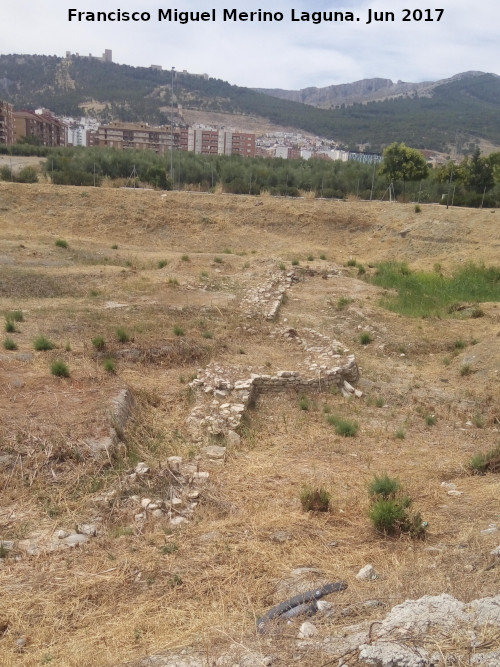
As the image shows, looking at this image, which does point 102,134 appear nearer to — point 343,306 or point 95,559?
point 343,306

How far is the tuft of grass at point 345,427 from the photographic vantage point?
9.29 metres

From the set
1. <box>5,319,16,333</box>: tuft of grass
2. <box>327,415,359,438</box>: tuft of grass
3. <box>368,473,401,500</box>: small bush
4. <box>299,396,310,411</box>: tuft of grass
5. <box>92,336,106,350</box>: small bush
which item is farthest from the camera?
<box>5,319,16,333</box>: tuft of grass

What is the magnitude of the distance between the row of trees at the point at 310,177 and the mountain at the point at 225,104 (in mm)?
88719

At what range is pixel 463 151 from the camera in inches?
4513

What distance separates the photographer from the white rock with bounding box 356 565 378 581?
4953mm

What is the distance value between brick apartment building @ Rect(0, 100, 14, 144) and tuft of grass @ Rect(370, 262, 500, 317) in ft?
253

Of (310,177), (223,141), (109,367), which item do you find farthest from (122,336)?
(223,141)

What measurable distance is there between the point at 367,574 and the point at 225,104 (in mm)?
179590

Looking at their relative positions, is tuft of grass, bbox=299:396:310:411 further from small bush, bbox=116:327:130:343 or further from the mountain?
the mountain

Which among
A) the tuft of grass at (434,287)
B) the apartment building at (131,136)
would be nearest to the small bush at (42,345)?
the tuft of grass at (434,287)

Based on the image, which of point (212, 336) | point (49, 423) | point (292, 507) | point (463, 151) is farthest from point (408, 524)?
point (463, 151)

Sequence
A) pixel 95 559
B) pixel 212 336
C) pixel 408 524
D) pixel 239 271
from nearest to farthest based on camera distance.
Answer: pixel 95 559 → pixel 408 524 → pixel 212 336 → pixel 239 271

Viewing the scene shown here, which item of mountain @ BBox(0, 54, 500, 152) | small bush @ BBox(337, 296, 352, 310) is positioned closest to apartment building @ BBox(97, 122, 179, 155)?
mountain @ BBox(0, 54, 500, 152)

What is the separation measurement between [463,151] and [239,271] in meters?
108
